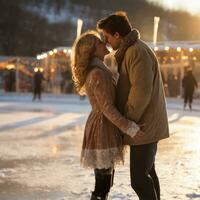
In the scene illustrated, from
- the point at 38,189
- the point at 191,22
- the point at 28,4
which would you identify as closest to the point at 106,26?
the point at 38,189

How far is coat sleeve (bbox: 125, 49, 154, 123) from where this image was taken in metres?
2.93

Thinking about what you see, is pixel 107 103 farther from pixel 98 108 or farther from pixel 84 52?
pixel 84 52

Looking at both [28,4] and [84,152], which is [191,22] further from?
[84,152]

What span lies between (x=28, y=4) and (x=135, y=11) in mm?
15028

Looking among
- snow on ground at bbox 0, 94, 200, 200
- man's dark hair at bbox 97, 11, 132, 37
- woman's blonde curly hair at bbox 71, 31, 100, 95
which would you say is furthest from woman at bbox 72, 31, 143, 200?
snow on ground at bbox 0, 94, 200, 200

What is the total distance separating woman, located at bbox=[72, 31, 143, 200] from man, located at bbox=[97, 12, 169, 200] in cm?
9

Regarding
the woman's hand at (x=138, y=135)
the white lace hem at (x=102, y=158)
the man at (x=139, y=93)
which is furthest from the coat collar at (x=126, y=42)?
the white lace hem at (x=102, y=158)

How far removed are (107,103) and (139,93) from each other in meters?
0.20

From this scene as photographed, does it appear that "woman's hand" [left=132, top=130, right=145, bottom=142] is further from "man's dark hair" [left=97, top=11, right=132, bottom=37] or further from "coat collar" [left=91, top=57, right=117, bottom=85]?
"man's dark hair" [left=97, top=11, right=132, bottom=37]

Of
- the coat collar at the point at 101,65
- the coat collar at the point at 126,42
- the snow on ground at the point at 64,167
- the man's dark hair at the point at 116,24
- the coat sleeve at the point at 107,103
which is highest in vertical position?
the man's dark hair at the point at 116,24

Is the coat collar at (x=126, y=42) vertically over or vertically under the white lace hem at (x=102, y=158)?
over

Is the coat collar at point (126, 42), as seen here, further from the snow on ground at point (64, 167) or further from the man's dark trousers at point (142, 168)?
the snow on ground at point (64, 167)

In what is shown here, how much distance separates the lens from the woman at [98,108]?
3.08 metres

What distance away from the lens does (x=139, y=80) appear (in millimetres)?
2922
